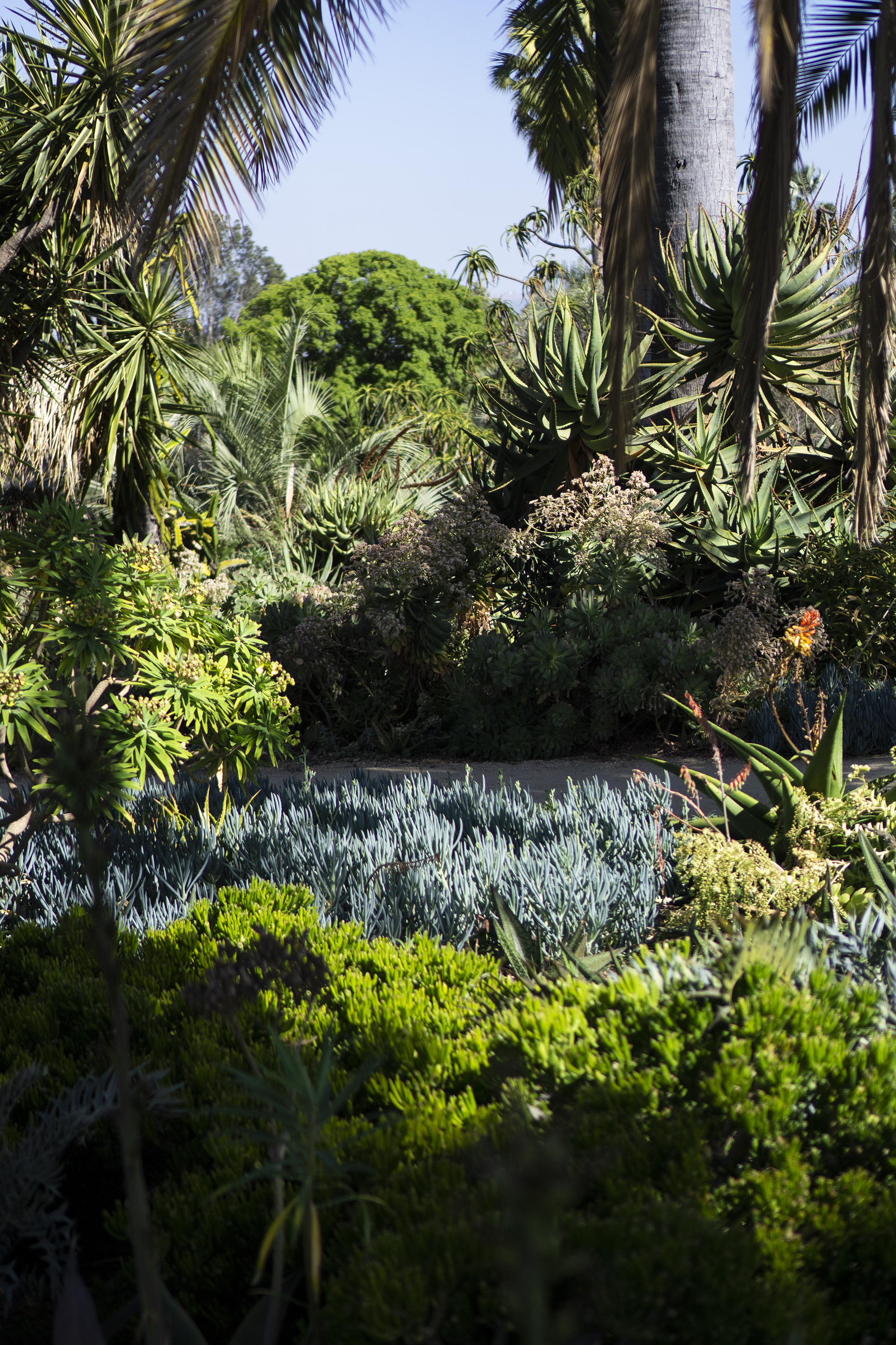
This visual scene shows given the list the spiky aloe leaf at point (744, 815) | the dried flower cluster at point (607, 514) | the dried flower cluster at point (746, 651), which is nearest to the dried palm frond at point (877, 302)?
the spiky aloe leaf at point (744, 815)

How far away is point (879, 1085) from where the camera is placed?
1481 mm

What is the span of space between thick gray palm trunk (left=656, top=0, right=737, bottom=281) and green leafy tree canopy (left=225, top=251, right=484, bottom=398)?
24.4m

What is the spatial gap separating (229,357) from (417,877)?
13878mm

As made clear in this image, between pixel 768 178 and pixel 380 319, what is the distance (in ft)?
107

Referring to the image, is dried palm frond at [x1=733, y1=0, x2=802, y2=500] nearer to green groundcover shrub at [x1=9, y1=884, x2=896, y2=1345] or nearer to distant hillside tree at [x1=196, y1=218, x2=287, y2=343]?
green groundcover shrub at [x1=9, y1=884, x2=896, y2=1345]

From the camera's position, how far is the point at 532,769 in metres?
6.79

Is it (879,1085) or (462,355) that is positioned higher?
(462,355)

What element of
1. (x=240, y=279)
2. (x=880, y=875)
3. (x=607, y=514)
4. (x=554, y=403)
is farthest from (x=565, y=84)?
(x=240, y=279)

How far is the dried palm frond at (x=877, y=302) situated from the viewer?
2.58m

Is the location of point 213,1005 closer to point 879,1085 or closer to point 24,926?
point 879,1085

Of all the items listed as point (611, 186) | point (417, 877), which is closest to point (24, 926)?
point (417, 877)

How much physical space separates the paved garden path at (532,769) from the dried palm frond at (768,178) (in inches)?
124

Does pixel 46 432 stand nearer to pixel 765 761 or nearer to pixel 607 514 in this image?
pixel 607 514

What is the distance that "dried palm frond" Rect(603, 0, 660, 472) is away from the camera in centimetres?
273
